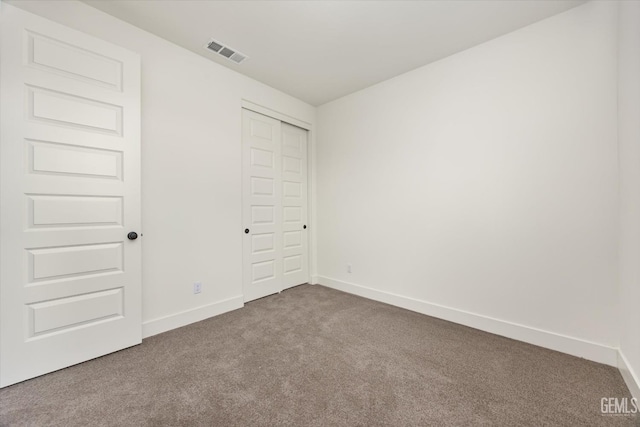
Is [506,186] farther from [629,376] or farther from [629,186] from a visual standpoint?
[629,376]

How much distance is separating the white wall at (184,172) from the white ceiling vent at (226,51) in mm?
217

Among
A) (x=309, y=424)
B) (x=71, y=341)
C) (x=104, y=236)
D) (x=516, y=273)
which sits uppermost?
(x=104, y=236)

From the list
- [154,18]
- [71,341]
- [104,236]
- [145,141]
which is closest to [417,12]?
[154,18]

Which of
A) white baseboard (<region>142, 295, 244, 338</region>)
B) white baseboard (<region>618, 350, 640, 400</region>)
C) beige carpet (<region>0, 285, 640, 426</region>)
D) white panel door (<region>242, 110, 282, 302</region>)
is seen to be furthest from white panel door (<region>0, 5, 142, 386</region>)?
white baseboard (<region>618, 350, 640, 400</region>)

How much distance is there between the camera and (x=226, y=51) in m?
2.60

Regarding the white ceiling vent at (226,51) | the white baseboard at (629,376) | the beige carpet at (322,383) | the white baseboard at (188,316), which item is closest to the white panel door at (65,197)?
the white baseboard at (188,316)

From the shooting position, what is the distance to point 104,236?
2020 mm

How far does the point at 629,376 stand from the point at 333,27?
3458 millimetres

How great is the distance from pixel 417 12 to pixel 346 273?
307 centimetres

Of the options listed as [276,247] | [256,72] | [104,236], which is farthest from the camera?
[276,247]

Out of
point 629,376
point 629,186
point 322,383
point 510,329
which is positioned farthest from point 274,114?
point 629,376

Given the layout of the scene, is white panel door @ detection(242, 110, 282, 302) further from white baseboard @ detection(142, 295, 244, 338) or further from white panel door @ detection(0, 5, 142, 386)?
white panel door @ detection(0, 5, 142, 386)

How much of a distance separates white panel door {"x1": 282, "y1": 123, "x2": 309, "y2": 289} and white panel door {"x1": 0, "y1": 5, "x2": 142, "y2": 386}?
1860mm

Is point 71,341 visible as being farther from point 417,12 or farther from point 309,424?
point 417,12
